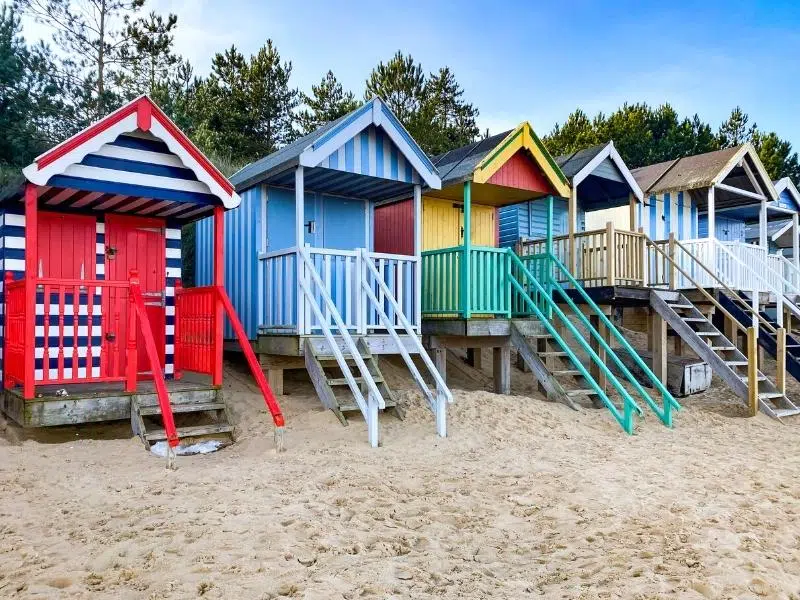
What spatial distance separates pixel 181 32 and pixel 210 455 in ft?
55.6

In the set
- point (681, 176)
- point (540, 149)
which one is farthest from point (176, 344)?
point (681, 176)

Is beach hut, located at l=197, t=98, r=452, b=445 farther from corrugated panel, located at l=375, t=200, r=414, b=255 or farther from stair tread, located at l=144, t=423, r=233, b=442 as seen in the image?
corrugated panel, located at l=375, t=200, r=414, b=255

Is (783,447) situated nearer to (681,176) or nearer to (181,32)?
(681,176)

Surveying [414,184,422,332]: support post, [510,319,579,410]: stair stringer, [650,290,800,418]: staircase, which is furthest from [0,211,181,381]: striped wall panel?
[650,290,800,418]: staircase

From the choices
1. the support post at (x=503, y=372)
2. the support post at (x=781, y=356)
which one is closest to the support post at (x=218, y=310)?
the support post at (x=503, y=372)

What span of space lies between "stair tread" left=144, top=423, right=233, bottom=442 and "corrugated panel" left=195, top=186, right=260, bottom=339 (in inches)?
83.2

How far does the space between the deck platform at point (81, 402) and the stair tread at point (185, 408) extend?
7cm

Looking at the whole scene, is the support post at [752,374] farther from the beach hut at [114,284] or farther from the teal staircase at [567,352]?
the beach hut at [114,284]

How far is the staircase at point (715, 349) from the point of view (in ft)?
32.8

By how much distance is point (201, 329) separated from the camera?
7.38m

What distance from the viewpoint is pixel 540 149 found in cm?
1019

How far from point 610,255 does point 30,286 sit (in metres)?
8.65

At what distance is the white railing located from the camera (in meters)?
8.05

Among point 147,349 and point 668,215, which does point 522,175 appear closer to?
point 147,349
